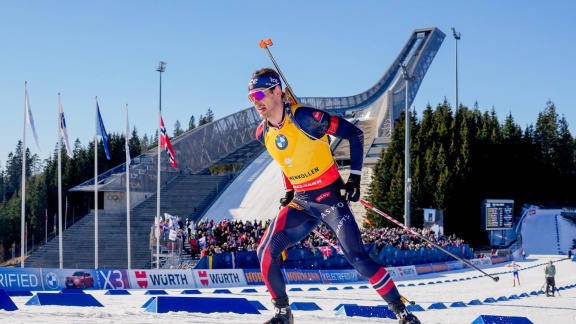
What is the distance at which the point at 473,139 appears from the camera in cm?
7281

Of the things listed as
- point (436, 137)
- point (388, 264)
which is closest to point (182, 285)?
point (388, 264)

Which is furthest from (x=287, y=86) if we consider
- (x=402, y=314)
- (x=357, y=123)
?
(x=357, y=123)

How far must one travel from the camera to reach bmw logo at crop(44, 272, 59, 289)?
72.7 ft

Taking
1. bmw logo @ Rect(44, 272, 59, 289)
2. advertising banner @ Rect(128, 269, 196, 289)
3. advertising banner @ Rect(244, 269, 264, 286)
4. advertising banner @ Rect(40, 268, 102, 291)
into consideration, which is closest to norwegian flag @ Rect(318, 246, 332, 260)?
advertising banner @ Rect(244, 269, 264, 286)

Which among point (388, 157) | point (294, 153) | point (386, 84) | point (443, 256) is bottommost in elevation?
point (443, 256)

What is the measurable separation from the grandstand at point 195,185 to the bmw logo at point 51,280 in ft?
65.6

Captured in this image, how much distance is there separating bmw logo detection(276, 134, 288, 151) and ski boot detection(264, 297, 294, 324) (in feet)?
5.00

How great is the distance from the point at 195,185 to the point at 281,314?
55.8m

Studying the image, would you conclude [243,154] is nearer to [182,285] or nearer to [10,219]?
[10,219]

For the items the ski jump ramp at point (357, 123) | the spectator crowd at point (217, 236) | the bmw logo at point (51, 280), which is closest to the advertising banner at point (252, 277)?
the spectator crowd at point (217, 236)

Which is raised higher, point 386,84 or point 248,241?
point 386,84

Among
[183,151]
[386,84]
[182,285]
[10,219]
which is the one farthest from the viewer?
[386,84]

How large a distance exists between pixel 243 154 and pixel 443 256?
33.7 metres

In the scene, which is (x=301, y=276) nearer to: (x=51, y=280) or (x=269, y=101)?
(x=51, y=280)
